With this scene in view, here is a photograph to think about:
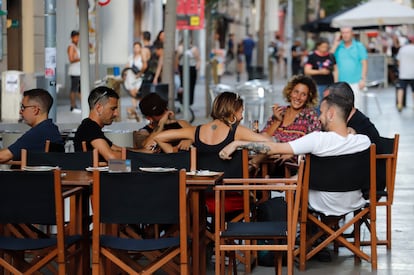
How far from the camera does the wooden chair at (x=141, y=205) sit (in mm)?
7035

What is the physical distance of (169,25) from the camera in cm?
2020

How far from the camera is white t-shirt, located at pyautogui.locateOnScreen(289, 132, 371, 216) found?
845 centimetres

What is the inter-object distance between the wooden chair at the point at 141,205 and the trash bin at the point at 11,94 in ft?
51.4

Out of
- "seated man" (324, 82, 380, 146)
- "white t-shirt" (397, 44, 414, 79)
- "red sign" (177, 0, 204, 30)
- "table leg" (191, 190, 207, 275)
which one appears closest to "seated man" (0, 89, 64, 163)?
A: "table leg" (191, 190, 207, 275)

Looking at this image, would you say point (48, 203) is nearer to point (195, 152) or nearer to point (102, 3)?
point (195, 152)

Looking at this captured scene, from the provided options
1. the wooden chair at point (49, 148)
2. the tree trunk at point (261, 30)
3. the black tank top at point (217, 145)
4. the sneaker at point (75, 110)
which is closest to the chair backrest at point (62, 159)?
the wooden chair at point (49, 148)

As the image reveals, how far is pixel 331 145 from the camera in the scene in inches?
337

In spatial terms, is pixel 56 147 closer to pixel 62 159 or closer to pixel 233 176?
pixel 62 159

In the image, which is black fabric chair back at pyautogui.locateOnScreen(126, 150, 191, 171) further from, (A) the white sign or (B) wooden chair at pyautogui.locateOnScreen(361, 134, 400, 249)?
(A) the white sign

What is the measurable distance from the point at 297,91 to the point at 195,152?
107 inches

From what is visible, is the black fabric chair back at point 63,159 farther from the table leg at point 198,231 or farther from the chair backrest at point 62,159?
the table leg at point 198,231

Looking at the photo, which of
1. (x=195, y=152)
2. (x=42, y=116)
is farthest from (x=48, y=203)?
(x=42, y=116)

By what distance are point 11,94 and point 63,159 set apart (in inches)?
582

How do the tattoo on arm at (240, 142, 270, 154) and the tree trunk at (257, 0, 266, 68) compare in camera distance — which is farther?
the tree trunk at (257, 0, 266, 68)
